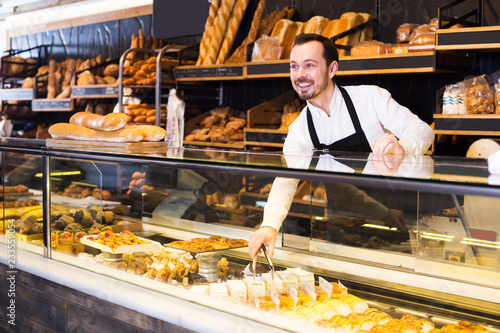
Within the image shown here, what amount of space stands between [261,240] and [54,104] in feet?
15.4

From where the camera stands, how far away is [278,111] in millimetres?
3850

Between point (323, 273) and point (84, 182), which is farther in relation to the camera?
point (84, 182)

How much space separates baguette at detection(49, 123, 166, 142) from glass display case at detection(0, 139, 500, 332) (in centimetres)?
10

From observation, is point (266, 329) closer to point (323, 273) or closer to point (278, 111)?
point (323, 273)

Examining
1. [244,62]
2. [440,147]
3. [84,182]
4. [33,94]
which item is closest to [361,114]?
[440,147]

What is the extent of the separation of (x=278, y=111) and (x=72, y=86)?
→ 2510 mm

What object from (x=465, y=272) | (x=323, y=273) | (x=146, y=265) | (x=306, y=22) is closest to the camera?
(x=465, y=272)

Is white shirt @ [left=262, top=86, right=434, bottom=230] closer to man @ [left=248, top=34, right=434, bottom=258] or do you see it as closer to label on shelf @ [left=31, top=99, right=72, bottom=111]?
man @ [left=248, top=34, right=434, bottom=258]

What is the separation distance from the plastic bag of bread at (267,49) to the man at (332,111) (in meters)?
1.23

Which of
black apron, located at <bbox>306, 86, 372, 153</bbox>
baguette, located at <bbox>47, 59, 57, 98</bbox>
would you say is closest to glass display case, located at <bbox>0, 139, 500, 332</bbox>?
black apron, located at <bbox>306, 86, 372, 153</bbox>

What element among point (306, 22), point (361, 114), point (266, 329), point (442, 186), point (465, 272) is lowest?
point (266, 329)

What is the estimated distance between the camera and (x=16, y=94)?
253 inches

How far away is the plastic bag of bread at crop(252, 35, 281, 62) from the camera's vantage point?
358cm

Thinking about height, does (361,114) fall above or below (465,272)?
above
